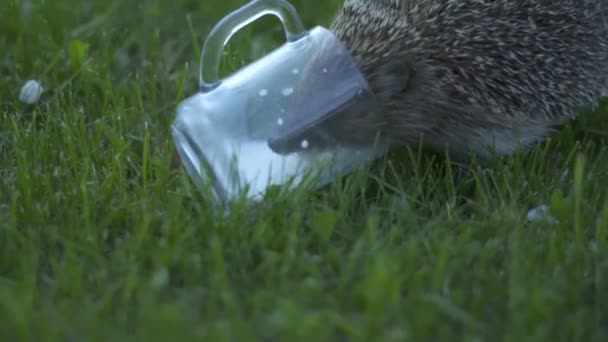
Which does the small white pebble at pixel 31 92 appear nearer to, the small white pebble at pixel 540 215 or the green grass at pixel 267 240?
the green grass at pixel 267 240

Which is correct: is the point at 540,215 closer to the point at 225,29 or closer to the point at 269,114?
the point at 269,114

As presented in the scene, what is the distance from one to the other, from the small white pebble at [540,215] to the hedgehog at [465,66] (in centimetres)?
36

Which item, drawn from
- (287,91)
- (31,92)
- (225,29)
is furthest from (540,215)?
(31,92)

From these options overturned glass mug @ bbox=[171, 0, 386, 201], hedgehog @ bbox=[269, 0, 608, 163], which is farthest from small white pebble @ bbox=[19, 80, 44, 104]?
hedgehog @ bbox=[269, 0, 608, 163]

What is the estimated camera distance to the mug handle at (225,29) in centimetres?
331

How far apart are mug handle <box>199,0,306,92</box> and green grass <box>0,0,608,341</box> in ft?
1.15

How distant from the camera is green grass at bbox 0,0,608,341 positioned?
2422 millimetres

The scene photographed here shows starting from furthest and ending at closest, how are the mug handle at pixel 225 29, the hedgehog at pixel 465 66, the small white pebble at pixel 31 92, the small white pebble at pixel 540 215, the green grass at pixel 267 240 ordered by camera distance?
the small white pebble at pixel 31 92, the hedgehog at pixel 465 66, the mug handle at pixel 225 29, the small white pebble at pixel 540 215, the green grass at pixel 267 240

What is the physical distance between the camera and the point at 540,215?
321 centimetres

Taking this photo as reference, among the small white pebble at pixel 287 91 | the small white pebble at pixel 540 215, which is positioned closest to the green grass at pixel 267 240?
the small white pebble at pixel 540 215

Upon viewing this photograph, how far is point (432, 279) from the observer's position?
8.82 feet

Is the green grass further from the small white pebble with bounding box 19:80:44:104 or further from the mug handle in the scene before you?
the mug handle

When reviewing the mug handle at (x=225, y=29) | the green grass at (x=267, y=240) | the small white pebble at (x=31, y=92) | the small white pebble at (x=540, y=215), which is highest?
the mug handle at (x=225, y=29)

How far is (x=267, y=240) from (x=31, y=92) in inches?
64.8
